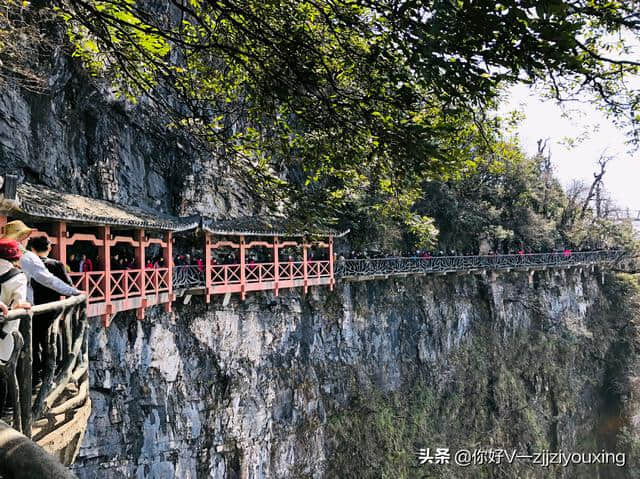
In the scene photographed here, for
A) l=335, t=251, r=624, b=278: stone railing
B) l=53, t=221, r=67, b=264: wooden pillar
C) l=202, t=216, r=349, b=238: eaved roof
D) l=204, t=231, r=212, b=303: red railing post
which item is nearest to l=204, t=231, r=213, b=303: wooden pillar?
l=204, t=231, r=212, b=303: red railing post

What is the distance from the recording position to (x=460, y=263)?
67.1 ft

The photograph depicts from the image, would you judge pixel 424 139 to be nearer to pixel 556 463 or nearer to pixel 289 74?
pixel 289 74

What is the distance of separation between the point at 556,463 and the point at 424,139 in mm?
24363

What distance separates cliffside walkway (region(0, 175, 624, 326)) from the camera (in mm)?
7367

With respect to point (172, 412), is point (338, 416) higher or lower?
lower

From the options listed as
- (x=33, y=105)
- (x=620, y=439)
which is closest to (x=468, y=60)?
(x=33, y=105)

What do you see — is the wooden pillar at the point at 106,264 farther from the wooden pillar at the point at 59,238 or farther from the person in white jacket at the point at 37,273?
the person in white jacket at the point at 37,273

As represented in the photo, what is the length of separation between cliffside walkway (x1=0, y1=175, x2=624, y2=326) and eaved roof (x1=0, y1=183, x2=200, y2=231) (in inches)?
0.8

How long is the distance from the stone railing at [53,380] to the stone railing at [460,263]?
1291 centimetres

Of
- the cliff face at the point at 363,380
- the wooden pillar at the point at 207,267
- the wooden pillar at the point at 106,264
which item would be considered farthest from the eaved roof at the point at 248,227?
the wooden pillar at the point at 106,264

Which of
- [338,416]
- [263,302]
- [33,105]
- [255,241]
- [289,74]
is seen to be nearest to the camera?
[289,74]

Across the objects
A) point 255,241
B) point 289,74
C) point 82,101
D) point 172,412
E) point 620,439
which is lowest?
point 620,439

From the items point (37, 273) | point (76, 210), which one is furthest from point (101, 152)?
point (37, 273)

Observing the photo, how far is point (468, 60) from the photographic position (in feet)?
9.76
